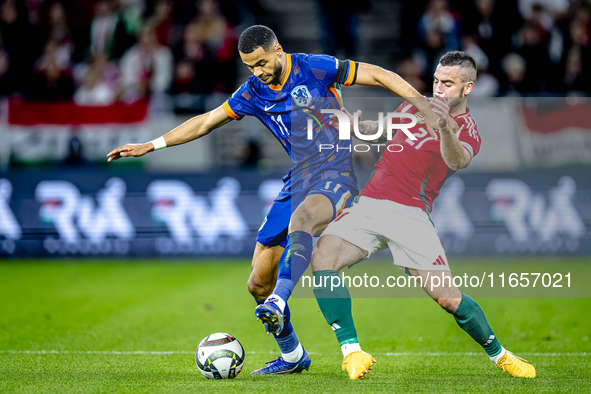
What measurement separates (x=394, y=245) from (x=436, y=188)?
52 cm

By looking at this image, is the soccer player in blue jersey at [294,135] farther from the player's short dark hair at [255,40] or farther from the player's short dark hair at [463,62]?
the player's short dark hair at [463,62]

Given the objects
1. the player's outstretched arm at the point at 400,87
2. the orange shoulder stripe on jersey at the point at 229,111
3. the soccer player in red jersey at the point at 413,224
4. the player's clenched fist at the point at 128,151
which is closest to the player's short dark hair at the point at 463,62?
the soccer player in red jersey at the point at 413,224

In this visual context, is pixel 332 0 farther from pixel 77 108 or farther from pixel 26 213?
pixel 26 213

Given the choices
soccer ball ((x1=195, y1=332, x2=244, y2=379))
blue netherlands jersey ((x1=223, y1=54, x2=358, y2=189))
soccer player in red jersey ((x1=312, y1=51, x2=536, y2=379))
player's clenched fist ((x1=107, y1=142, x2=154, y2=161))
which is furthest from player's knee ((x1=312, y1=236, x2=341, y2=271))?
player's clenched fist ((x1=107, y1=142, x2=154, y2=161))

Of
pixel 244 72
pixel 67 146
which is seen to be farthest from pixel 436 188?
pixel 244 72

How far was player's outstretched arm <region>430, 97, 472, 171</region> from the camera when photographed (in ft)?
14.0

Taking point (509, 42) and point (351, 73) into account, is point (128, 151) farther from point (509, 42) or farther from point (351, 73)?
point (509, 42)

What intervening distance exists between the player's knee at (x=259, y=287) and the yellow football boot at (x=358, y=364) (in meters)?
0.76

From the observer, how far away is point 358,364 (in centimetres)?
443

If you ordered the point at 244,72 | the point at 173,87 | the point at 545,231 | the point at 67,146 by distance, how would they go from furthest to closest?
the point at 244,72 < the point at 173,87 < the point at 67,146 < the point at 545,231

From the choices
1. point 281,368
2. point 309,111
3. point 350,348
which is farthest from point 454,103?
point 281,368

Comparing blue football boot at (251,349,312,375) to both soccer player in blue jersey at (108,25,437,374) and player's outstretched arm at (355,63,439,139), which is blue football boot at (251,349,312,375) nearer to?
soccer player in blue jersey at (108,25,437,374)

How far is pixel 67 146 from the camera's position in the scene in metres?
10.8

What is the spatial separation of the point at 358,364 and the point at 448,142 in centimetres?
145
